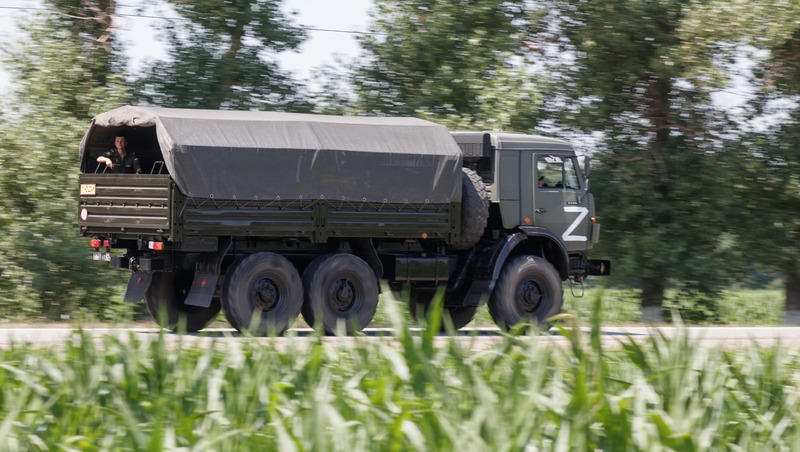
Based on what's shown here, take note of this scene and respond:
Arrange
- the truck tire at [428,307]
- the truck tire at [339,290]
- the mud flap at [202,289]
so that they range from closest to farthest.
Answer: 1. the mud flap at [202,289]
2. the truck tire at [339,290]
3. the truck tire at [428,307]

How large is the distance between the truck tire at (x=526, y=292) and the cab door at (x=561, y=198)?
60 cm

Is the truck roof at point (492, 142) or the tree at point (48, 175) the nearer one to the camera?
the truck roof at point (492, 142)

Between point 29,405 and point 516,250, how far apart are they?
39.1 ft

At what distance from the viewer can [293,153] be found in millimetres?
15711

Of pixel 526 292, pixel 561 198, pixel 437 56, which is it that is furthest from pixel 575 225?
pixel 437 56

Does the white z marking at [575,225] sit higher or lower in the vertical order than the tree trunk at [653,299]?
higher

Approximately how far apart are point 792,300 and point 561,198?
9.97 meters

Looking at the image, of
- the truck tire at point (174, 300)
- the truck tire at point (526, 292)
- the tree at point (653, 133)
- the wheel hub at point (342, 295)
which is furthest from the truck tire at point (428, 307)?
the tree at point (653, 133)

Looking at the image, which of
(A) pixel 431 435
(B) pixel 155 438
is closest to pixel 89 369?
(B) pixel 155 438

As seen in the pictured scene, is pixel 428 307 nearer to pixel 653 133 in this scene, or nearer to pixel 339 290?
pixel 339 290

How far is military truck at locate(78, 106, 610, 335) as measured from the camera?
15.1m

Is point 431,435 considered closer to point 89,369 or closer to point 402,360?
point 402,360

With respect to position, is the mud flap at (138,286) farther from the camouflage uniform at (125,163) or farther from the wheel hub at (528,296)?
the wheel hub at (528,296)

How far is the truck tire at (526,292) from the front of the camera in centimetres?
1717
